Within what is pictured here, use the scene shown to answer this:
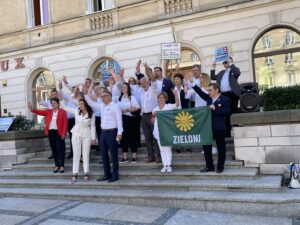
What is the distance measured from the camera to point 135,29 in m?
15.6

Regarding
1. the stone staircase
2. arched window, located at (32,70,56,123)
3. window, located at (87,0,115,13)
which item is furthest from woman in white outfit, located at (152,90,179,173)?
arched window, located at (32,70,56,123)

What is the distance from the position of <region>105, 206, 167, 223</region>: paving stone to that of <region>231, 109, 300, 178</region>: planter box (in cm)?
233

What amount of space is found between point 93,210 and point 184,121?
2.71 m

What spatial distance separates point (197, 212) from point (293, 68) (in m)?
8.82

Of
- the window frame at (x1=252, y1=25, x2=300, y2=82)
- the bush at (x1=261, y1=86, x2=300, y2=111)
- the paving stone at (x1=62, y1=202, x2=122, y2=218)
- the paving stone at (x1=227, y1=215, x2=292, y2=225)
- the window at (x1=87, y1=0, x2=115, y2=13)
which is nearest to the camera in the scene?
the paving stone at (x1=227, y1=215, x2=292, y2=225)

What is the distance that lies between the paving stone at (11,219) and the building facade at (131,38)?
8.11 m

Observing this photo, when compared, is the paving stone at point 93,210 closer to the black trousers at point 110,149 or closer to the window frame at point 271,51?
the black trousers at point 110,149

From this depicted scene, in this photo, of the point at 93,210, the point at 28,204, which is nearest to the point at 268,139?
the point at 93,210

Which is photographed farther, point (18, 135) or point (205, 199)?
point (18, 135)

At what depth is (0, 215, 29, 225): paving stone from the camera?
6582mm

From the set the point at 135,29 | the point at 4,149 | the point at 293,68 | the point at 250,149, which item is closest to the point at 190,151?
the point at 250,149

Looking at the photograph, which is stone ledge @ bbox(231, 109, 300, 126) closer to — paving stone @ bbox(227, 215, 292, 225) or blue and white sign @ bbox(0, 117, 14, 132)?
paving stone @ bbox(227, 215, 292, 225)

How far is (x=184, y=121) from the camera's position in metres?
8.12

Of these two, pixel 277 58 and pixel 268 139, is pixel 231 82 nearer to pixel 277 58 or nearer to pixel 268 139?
pixel 268 139
